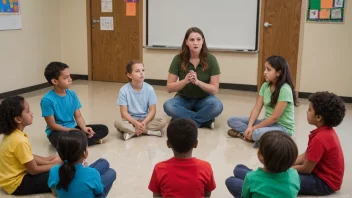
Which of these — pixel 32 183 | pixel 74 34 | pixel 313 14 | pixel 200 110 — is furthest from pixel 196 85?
pixel 74 34

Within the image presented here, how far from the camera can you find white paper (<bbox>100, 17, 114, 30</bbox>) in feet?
21.2

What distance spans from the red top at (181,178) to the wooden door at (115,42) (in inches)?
186

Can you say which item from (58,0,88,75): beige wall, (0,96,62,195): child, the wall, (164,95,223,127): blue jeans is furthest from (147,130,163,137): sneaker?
(58,0,88,75): beige wall

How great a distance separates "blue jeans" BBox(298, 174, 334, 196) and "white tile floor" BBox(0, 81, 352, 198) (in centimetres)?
13

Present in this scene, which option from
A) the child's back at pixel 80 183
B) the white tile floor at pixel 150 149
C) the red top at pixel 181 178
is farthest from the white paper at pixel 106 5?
the red top at pixel 181 178

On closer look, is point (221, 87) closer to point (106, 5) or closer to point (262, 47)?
point (262, 47)

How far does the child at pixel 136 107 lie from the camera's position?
12.0ft

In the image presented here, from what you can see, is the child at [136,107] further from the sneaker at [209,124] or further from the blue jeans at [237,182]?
the blue jeans at [237,182]

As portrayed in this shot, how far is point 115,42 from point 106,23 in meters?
0.33

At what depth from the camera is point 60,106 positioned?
3.28 meters

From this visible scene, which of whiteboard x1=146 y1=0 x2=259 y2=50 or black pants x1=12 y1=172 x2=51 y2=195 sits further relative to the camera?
whiteboard x1=146 y1=0 x2=259 y2=50

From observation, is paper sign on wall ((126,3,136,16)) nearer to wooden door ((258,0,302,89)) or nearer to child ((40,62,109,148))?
wooden door ((258,0,302,89))

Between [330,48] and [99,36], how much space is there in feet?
11.4

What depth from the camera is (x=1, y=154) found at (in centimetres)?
235
